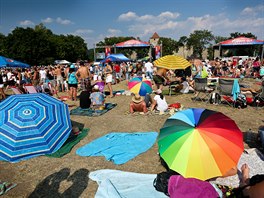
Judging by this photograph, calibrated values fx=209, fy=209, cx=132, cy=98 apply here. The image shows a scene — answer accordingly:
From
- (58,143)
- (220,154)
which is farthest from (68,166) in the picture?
(220,154)

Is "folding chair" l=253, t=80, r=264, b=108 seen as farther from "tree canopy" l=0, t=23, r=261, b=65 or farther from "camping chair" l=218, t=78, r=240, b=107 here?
"tree canopy" l=0, t=23, r=261, b=65

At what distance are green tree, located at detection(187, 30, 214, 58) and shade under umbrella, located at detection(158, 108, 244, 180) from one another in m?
65.3

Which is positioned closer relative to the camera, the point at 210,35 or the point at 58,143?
the point at 58,143

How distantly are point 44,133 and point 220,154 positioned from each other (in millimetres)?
3393

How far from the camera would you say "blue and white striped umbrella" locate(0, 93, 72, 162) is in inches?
164

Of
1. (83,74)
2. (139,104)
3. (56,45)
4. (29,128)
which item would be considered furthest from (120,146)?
(56,45)

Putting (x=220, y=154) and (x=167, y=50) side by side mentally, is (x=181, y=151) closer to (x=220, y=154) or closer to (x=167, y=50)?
(x=220, y=154)

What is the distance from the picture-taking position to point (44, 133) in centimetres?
433

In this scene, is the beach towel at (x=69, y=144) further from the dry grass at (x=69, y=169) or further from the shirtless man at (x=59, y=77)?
the shirtless man at (x=59, y=77)

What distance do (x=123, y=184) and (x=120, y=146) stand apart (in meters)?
1.47

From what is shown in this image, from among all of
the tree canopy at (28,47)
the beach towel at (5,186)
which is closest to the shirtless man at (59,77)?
the beach towel at (5,186)

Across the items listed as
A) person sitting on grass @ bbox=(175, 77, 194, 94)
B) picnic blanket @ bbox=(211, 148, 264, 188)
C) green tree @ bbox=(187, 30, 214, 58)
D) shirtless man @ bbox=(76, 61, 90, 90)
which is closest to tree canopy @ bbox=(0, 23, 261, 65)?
green tree @ bbox=(187, 30, 214, 58)

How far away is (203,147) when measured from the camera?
2623mm

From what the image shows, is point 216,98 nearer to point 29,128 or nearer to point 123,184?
point 123,184
